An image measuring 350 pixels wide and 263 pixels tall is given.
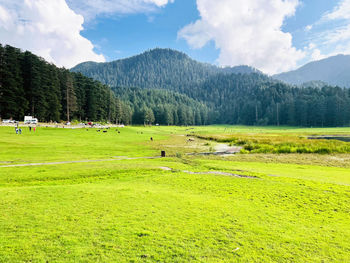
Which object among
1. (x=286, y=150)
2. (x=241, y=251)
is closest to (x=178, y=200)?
(x=241, y=251)

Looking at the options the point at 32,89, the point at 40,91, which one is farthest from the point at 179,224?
the point at 32,89

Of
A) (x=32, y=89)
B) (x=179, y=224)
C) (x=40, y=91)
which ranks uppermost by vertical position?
(x=32, y=89)

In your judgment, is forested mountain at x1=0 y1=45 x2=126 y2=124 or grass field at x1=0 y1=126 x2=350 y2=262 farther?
forested mountain at x1=0 y1=45 x2=126 y2=124

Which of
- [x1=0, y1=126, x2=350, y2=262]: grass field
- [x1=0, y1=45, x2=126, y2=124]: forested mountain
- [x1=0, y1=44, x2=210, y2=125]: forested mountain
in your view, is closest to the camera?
[x1=0, y1=126, x2=350, y2=262]: grass field

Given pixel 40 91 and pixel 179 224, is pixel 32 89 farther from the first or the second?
pixel 179 224

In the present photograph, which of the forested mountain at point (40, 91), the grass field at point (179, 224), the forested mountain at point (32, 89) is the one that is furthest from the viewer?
the forested mountain at point (40, 91)

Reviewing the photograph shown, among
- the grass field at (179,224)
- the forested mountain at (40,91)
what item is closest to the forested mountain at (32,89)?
the forested mountain at (40,91)

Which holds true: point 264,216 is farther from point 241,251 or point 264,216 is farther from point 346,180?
point 346,180

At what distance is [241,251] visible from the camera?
7105mm

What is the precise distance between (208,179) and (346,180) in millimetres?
13108

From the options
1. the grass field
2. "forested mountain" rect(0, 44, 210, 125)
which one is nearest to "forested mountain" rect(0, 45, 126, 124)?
"forested mountain" rect(0, 44, 210, 125)

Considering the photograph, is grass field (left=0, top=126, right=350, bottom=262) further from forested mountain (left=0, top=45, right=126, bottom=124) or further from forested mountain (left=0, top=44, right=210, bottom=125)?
forested mountain (left=0, top=44, right=210, bottom=125)

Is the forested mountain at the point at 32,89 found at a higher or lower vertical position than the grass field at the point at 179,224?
higher

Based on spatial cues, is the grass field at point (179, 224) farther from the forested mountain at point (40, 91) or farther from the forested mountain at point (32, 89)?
the forested mountain at point (40, 91)
